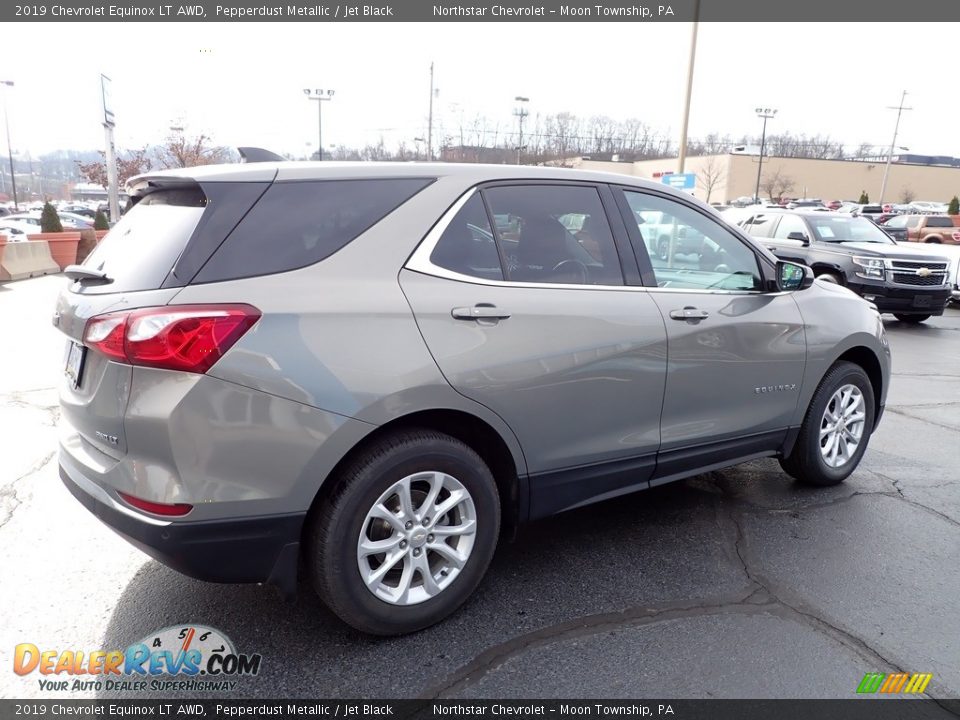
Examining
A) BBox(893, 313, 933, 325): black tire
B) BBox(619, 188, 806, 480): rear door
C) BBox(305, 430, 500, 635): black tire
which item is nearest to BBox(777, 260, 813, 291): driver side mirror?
BBox(619, 188, 806, 480): rear door

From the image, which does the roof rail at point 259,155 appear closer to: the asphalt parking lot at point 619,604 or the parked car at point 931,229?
the asphalt parking lot at point 619,604

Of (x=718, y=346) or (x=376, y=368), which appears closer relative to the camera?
(x=376, y=368)

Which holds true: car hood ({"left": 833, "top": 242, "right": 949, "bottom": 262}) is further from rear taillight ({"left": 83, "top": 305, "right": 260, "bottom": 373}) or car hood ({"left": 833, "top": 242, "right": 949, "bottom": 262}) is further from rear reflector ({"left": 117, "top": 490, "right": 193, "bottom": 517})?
rear reflector ({"left": 117, "top": 490, "right": 193, "bottom": 517})

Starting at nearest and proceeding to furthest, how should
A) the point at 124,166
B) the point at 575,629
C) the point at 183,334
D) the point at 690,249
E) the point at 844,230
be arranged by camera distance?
the point at 183,334 < the point at 575,629 < the point at 690,249 < the point at 844,230 < the point at 124,166

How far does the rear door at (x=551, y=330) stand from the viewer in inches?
114

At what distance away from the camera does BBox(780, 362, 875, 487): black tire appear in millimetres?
4395

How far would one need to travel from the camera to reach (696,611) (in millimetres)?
3135

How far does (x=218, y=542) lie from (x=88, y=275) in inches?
47.7

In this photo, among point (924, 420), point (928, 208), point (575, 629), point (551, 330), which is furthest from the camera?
point (928, 208)

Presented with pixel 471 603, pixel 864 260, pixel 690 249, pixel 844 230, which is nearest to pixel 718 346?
pixel 690 249

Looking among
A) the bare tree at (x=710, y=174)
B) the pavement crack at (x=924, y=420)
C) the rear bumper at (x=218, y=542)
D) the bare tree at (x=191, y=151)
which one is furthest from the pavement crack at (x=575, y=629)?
the bare tree at (x=710, y=174)

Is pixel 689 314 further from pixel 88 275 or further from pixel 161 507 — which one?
pixel 88 275

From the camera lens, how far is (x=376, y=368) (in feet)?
8.64

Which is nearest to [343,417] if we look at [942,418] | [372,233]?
[372,233]
